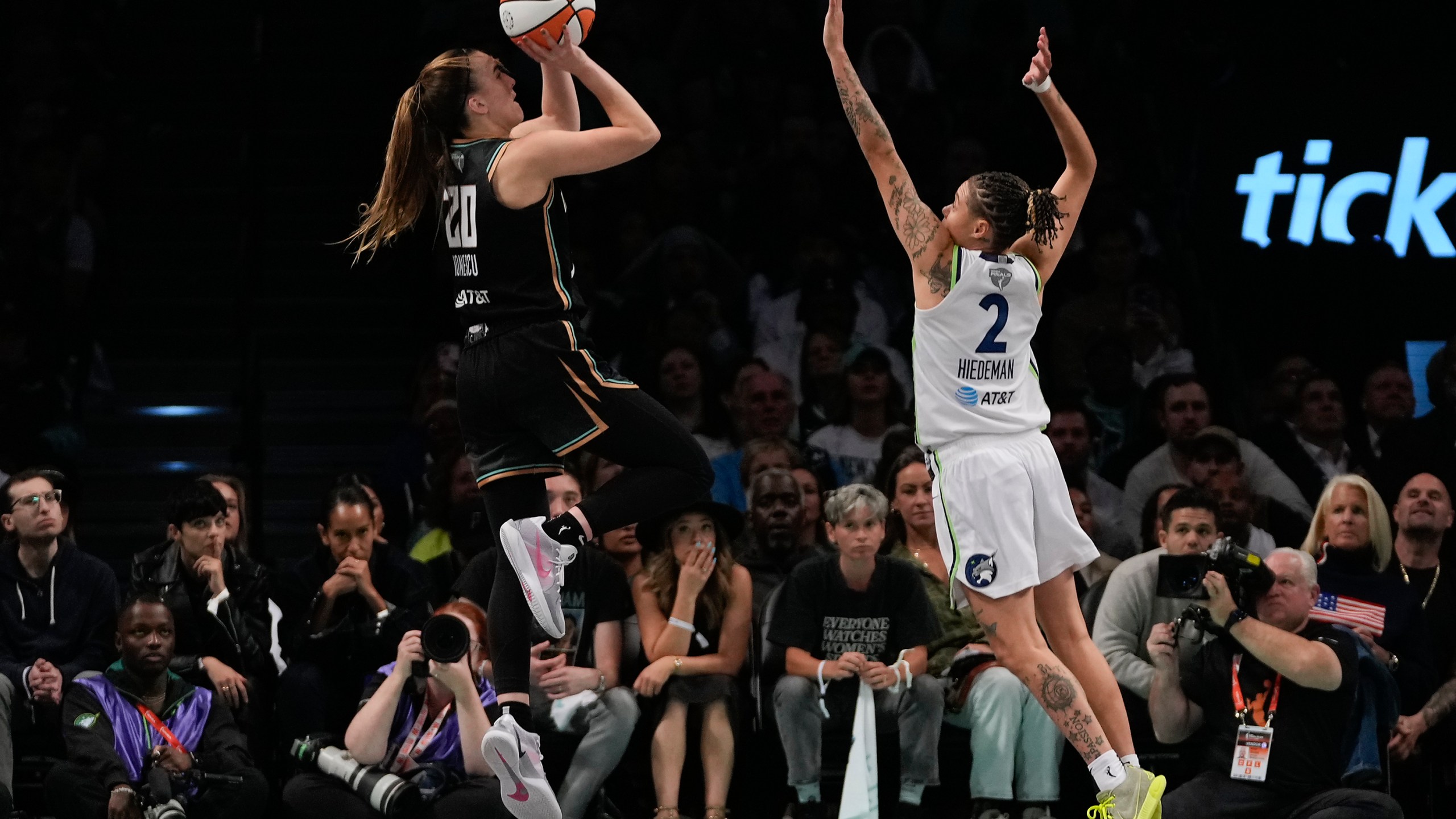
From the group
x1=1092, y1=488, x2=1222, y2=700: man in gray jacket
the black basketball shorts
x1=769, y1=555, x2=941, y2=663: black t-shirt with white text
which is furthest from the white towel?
the black basketball shorts

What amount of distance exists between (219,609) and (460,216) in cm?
338

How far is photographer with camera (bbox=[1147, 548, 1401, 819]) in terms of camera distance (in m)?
7.38

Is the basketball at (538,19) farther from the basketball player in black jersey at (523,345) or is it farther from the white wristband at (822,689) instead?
the white wristband at (822,689)

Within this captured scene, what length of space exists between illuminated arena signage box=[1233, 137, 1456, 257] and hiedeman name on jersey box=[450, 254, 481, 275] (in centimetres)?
763

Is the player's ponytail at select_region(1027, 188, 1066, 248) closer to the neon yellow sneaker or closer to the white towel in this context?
the neon yellow sneaker

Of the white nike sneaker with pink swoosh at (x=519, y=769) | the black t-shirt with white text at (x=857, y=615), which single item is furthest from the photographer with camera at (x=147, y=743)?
the black t-shirt with white text at (x=857, y=615)

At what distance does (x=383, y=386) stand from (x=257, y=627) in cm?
344

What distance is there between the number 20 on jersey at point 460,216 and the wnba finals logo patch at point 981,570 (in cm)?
193

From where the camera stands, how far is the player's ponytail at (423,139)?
5723 mm

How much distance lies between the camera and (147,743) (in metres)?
7.92

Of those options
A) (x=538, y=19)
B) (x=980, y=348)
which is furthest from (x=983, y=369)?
(x=538, y=19)

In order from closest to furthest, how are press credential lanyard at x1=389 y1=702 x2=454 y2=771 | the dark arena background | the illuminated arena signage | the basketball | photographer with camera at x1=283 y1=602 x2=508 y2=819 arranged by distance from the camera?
1. the basketball
2. photographer with camera at x1=283 y1=602 x2=508 y2=819
3. press credential lanyard at x1=389 y1=702 x2=454 y2=771
4. the dark arena background
5. the illuminated arena signage

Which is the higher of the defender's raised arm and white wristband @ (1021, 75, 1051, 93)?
white wristband @ (1021, 75, 1051, 93)

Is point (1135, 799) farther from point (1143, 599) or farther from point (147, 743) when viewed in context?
point (147, 743)
